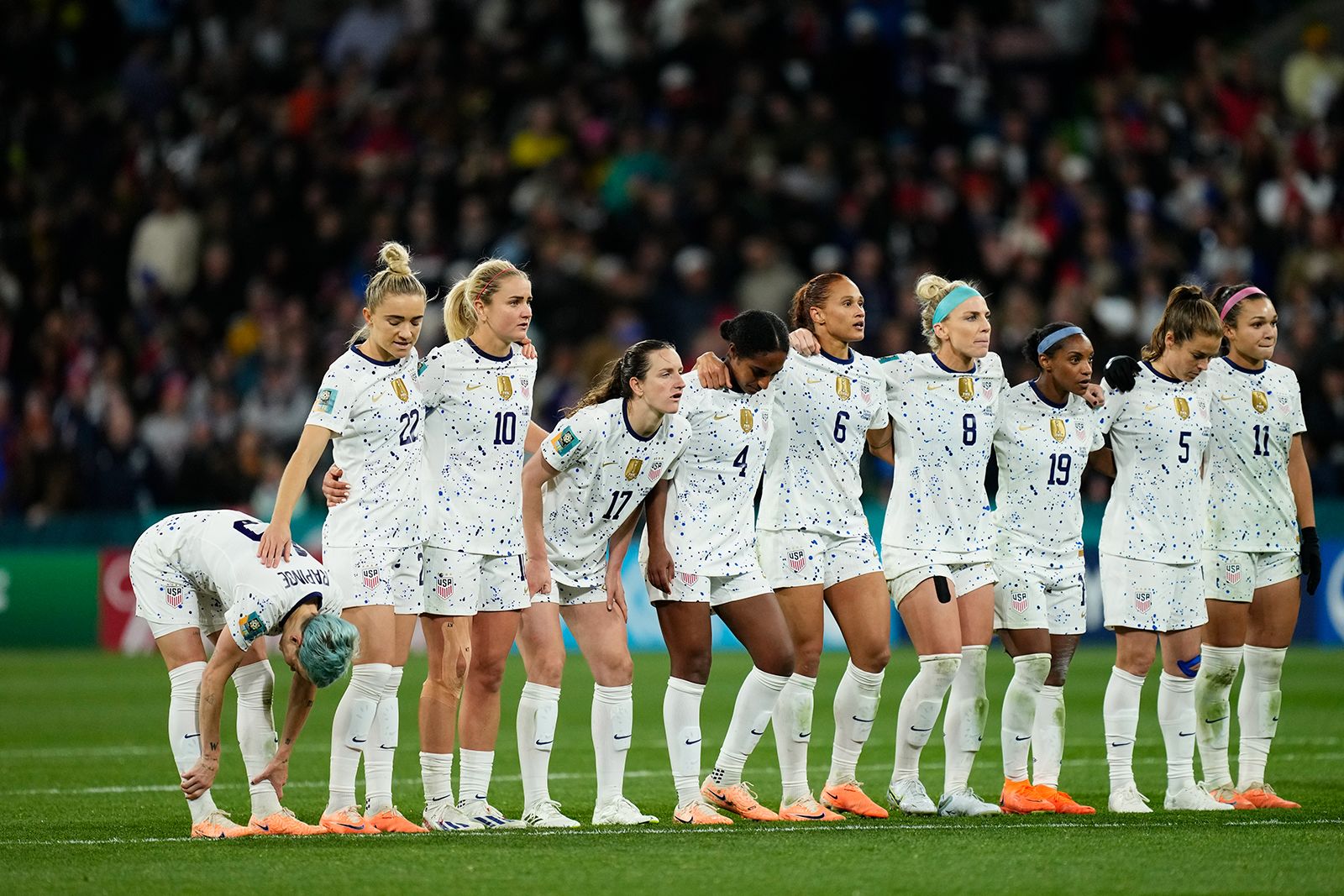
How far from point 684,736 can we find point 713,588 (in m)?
0.73

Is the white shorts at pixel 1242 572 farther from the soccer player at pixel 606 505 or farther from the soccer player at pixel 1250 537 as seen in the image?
the soccer player at pixel 606 505

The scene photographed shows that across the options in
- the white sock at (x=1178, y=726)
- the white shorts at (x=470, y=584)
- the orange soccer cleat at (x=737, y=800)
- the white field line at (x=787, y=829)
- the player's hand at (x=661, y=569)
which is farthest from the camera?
the white sock at (x=1178, y=726)

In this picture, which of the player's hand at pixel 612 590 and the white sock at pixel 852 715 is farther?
the white sock at pixel 852 715

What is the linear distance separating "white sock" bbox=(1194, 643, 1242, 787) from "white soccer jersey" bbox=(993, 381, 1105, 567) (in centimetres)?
97

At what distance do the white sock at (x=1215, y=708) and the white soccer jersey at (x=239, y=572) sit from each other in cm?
461

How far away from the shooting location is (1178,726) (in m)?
9.77

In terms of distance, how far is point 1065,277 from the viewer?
65.8ft

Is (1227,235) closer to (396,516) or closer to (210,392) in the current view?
(210,392)

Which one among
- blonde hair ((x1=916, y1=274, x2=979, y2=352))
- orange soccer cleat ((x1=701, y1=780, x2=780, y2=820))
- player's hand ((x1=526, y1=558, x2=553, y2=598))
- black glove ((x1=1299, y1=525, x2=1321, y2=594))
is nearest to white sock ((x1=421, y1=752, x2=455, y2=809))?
player's hand ((x1=526, y1=558, x2=553, y2=598))

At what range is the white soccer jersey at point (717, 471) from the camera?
9266mm

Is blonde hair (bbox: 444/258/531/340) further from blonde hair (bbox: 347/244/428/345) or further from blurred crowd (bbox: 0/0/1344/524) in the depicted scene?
blurred crowd (bbox: 0/0/1344/524)

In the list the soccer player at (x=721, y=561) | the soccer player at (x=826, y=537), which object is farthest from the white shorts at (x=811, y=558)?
the soccer player at (x=721, y=561)

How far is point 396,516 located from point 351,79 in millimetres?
17431

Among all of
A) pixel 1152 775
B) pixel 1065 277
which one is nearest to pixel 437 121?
pixel 1065 277
